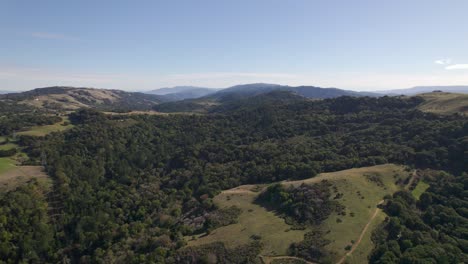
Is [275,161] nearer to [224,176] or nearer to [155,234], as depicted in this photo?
[224,176]

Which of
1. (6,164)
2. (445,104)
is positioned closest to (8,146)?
(6,164)

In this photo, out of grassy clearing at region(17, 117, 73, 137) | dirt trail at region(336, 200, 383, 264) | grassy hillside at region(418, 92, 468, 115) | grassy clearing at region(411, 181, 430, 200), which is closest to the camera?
dirt trail at region(336, 200, 383, 264)

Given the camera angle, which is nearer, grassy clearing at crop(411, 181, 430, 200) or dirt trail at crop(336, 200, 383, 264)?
dirt trail at crop(336, 200, 383, 264)

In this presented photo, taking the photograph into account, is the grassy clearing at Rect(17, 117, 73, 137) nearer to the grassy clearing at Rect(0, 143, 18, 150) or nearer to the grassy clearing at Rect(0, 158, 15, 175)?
the grassy clearing at Rect(0, 143, 18, 150)

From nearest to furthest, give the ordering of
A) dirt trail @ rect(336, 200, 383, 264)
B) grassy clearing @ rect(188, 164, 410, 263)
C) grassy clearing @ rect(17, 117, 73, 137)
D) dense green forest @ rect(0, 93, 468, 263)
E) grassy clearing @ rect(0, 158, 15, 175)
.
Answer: dirt trail @ rect(336, 200, 383, 264) < grassy clearing @ rect(188, 164, 410, 263) < dense green forest @ rect(0, 93, 468, 263) < grassy clearing @ rect(0, 158, 15, 175) < grassy clearing @ rect(17, 117, 73, 137)

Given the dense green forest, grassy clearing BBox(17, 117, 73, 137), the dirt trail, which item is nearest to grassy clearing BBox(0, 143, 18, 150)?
the dense green forest

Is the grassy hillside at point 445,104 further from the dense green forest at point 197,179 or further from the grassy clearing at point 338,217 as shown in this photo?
the grassy clearing at point 338,217

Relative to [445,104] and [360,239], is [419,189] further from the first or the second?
[445,104]
